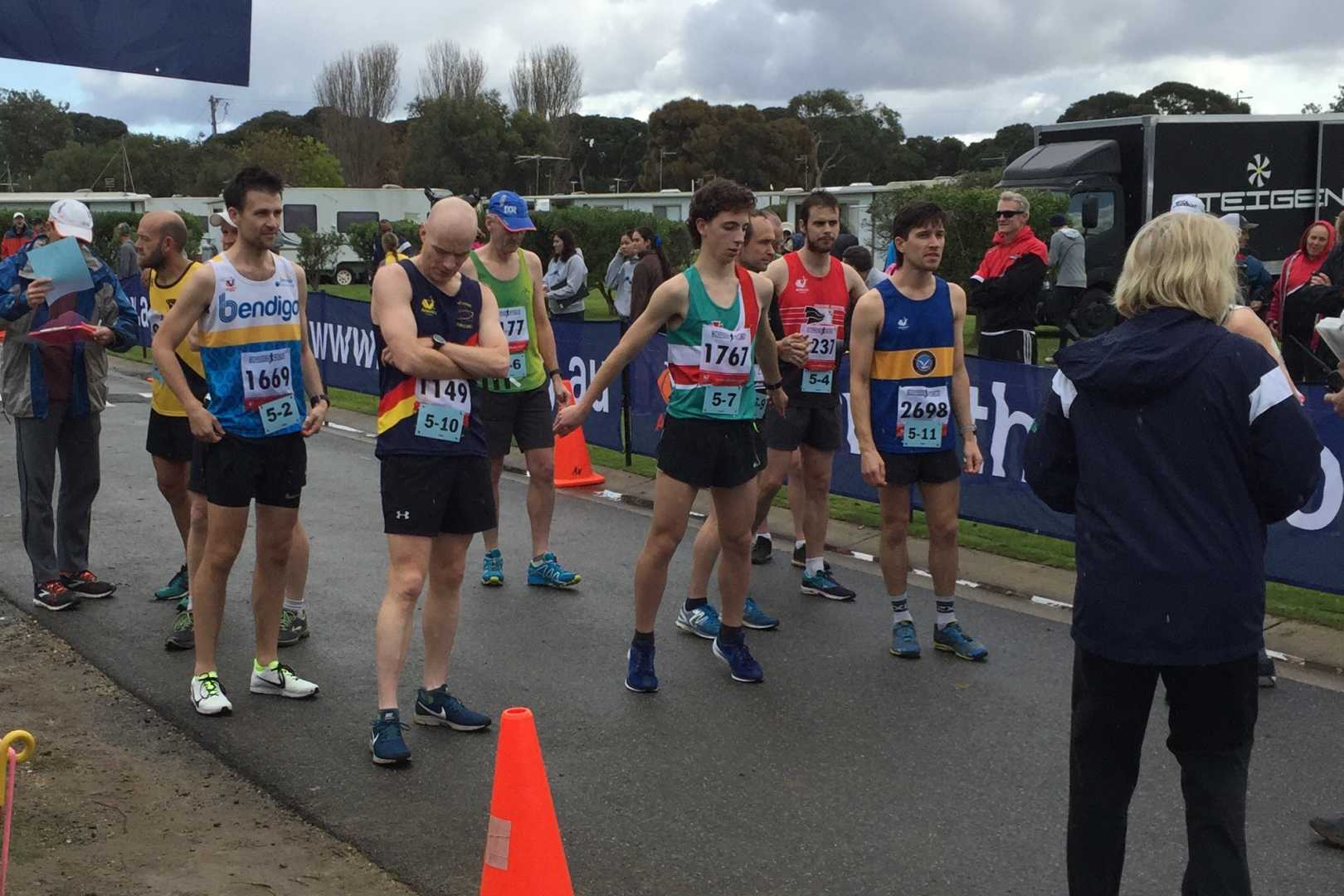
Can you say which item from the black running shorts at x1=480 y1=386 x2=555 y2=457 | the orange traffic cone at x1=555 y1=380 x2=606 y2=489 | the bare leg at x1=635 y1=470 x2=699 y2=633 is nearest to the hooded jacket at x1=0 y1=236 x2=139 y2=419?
the black running shorts at x1=480 y1=386 x2=555 y2=457

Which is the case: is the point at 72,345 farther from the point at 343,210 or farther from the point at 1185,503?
the point at 343,210

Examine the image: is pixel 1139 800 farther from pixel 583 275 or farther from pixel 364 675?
pixel 583 275

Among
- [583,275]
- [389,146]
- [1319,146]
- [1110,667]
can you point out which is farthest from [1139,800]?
[389,146]

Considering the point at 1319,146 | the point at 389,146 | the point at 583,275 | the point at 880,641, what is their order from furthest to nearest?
1. the point at 389,146
2. the point at 1319,146
3. the point at 583,275
4. the point at 880,641

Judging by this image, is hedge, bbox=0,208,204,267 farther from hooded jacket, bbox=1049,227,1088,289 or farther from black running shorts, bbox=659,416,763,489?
black running shorts, bbox=659,416,763,489

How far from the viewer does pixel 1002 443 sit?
8891 mm

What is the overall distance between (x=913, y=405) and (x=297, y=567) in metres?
3.04

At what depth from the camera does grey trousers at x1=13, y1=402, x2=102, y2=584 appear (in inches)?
291

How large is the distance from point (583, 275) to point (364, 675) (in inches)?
526

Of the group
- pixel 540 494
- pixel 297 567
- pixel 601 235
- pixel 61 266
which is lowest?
pixel 297 567

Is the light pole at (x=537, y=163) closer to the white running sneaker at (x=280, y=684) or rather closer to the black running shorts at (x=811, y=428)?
the black running shorts at (x=811, y=428)

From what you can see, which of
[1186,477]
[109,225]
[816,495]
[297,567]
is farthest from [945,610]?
[109,225]

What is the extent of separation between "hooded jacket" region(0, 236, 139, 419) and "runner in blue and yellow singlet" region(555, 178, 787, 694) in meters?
2.98

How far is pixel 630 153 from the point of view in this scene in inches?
4026
